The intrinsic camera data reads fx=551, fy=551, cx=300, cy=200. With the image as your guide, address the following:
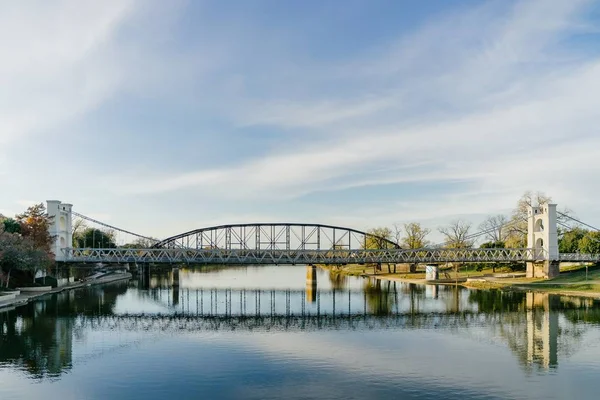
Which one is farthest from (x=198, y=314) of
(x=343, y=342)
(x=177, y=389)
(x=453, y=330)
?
(x=177, y=389)

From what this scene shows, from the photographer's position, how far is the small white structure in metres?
91.9

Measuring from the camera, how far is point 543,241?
92875 millimetres

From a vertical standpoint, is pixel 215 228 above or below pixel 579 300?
above

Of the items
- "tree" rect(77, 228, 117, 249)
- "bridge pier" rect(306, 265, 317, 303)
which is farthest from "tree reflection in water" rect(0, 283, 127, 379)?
"tree" rect(77, 228, 117, 249)

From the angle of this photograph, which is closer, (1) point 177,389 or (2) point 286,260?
(1) point 177,389

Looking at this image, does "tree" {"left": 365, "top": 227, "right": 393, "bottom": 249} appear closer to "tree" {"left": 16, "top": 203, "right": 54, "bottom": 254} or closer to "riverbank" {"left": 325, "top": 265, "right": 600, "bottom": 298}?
"riverbank" {"left": 325, "top": 265, "right": 600, "bottom": 298}

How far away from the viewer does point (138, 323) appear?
2013 inches

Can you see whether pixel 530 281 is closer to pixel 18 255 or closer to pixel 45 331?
pixel 45 331

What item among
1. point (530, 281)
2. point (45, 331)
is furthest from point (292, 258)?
point (45, 331)

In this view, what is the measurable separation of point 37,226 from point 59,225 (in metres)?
10.8

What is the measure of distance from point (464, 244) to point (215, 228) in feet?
187

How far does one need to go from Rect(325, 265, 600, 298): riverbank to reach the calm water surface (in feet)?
28.7

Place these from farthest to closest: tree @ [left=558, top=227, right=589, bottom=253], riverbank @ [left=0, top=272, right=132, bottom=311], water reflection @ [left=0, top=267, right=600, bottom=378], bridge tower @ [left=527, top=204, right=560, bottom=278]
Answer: tree @ [left=558, top=227, right=589, bottom=253] → bridge tower @ [left=527, top=204, right=560, bottom=278] → riverbank @ [left=0, top=272, right=132, bottom=311] → water reflection @ [left=0, top=267, right=600, bottom=378]

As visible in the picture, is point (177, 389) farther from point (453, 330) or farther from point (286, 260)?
point (286, 260)
